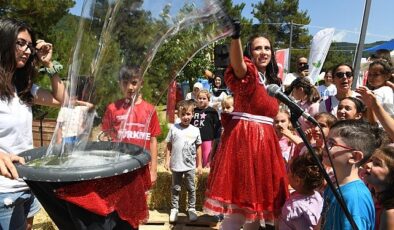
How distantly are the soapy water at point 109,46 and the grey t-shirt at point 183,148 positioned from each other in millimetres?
2499

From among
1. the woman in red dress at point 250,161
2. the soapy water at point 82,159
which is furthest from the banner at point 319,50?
the soapy water at point 82,159

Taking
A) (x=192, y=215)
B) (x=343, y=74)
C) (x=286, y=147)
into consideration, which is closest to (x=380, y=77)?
(x=343, y=74)

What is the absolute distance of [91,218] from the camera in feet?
5.14

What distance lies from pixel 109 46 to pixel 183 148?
2685mm

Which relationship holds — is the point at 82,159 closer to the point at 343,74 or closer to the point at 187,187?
the point at 343,74

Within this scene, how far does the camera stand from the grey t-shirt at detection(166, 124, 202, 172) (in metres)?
4.32

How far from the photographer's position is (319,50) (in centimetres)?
884

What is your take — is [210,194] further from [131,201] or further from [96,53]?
[96,53]

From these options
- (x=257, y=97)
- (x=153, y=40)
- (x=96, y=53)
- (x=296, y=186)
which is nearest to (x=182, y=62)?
(x=153, y=40)

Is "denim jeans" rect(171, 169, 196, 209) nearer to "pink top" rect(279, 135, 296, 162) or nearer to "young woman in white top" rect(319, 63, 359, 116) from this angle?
"pink top" rect(279, 135, 296, 162)

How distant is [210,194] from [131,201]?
102cm

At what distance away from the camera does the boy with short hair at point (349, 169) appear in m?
1.81

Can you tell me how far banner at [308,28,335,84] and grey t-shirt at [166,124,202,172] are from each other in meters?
4.79

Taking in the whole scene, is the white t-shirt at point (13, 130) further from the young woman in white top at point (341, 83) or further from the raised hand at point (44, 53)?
the young woman in white top at point (341, 83)
